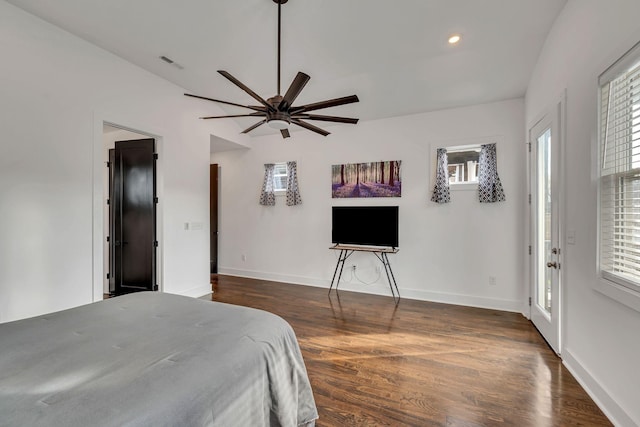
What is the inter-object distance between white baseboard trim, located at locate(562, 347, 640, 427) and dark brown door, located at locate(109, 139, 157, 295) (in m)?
4.74

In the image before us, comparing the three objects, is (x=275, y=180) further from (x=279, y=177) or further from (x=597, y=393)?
(x=597, y=393)

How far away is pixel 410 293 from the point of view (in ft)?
14.0

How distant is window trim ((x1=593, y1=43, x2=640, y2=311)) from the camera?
161cm

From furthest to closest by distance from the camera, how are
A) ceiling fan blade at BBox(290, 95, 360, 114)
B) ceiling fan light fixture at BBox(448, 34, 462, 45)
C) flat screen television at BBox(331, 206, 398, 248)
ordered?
1. flat screen television at BBox(331, 206, 398, 248)
2. ceiling fan light fixture at BBox(448, 34, 462, 45)
3. ceiling fan blade at BBox(290, 95, 360, 114)

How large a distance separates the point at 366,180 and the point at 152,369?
3.95 m

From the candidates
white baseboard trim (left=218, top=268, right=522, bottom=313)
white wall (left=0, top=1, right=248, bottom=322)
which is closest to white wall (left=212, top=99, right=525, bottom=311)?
white baseboard trim (left=218, top=268, right=522, bottom=313)

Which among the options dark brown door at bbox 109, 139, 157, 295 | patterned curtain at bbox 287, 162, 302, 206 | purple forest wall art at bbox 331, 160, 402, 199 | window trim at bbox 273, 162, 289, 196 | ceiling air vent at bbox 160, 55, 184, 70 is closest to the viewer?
ceiling air vent at bbox 160, 55, 184, 70

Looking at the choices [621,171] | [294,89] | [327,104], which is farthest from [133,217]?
[621,171]

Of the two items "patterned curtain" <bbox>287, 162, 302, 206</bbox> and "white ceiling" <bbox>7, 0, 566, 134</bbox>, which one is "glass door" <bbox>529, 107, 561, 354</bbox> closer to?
"white ceiling" <bbox>7, 0, 566, 134</bbox>

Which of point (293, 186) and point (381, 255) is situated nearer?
point (381, 255)

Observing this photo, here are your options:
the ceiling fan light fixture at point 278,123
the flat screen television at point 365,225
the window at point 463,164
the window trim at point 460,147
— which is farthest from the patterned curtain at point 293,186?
the ceiling fan light fixture at point 278,123

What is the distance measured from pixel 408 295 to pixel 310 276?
5.67 feet

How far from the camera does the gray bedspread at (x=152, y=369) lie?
875 mm

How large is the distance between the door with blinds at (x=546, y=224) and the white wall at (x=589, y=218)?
17cm
